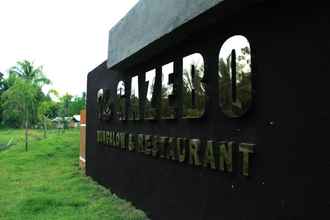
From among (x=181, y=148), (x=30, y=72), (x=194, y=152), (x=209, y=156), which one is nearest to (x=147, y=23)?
(x=181, y=148)

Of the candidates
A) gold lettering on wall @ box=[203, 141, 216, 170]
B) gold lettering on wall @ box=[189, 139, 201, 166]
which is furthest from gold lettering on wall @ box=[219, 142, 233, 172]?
gold lettering on wall @ box=[189, 139, 201, 166]

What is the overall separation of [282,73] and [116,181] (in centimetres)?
528

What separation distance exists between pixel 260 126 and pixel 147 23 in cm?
272

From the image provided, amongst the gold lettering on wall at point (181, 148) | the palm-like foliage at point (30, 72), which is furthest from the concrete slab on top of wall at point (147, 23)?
the palm-like foliage at point (30, 72)

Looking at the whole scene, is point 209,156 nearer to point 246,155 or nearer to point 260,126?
point 246,155

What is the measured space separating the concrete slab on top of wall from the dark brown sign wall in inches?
5.5

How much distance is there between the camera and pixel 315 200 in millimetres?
2820

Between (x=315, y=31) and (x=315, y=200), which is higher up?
(x=315, y=31)

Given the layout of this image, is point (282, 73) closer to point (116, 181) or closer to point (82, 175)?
point (116, 181)

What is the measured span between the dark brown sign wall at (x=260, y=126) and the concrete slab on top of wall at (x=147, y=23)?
0.46 ft

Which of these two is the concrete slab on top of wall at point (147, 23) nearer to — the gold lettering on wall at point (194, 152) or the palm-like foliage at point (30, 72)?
the gold lettering on wall at point (194, 152)

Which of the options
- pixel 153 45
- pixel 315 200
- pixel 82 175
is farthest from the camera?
pixel 82 175

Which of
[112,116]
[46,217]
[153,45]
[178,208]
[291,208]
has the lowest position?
[46,217]

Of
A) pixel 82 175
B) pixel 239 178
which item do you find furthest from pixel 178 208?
pixel 82 175
